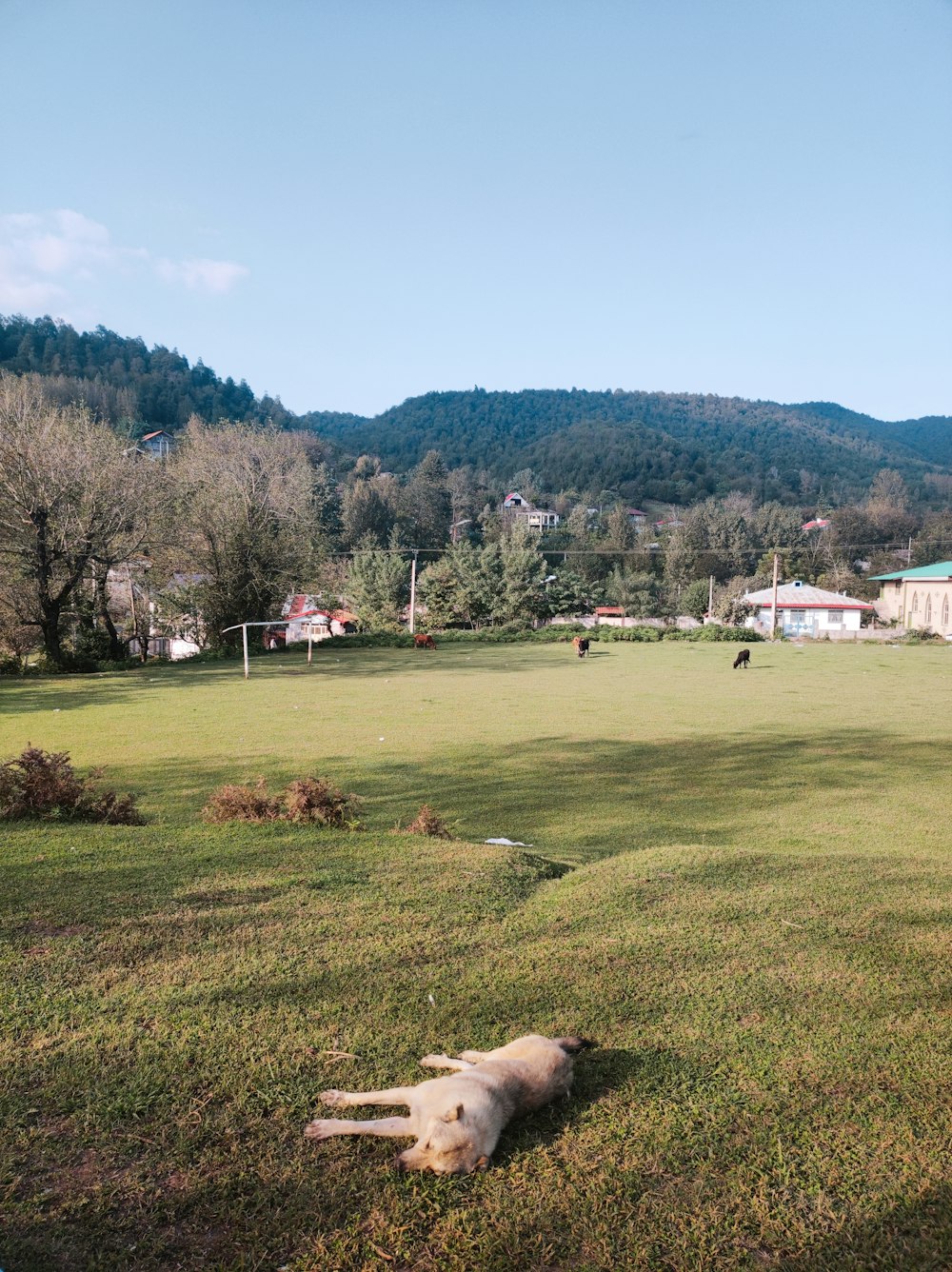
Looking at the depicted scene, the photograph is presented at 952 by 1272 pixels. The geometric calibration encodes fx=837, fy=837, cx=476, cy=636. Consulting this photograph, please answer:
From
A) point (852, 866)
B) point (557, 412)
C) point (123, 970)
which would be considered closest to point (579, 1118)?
point (123, 970)

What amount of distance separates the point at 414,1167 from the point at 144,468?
3023cm

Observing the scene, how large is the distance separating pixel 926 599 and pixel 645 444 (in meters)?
93.0

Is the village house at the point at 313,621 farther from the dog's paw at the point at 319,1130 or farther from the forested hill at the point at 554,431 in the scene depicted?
the forested hill at the point at 554,431

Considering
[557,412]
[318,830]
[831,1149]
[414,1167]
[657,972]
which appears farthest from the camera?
[557,412]

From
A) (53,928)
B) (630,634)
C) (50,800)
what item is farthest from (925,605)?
(53,928)

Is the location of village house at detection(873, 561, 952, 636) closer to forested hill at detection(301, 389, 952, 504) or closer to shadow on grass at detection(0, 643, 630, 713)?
shadow on grass at detection(0, 643, 630, 713)

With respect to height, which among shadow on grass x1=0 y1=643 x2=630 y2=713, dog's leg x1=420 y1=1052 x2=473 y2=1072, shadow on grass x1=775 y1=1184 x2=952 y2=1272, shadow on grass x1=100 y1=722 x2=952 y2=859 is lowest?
shadow on grass x1=0 y1=643 x2=630 y2=713

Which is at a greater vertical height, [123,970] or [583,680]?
[123,970]

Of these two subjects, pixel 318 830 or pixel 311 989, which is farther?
pixel 318 830

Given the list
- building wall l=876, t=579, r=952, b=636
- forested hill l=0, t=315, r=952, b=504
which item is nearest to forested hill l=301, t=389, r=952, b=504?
Result: forested hill l=0, t=315, r=952, b=504

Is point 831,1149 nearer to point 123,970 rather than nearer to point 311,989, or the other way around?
point 311,989

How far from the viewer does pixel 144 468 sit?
96.6 ft

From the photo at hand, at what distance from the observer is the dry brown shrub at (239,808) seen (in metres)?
7.32

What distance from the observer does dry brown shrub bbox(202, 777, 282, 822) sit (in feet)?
24.0
